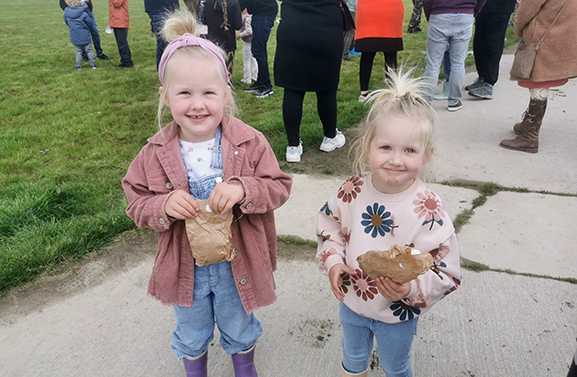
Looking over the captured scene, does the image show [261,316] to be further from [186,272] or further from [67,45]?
[67,45]

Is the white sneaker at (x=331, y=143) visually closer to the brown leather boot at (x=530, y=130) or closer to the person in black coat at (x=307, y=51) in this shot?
the person in black coat at (x=307, y=51)

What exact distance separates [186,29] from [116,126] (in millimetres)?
4104

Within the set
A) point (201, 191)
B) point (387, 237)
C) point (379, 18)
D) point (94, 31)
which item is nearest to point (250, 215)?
point (201, 191)

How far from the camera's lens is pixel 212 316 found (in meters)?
1.83

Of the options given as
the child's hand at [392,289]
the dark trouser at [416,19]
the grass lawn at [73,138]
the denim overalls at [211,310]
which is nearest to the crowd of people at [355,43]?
the grass lawn at [73,138]

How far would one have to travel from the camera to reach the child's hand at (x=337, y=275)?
1533 millimetres

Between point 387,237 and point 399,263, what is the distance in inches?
8.0

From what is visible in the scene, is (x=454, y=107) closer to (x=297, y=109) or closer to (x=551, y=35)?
(x=551, y=35)

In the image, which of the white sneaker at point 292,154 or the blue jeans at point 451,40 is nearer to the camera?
the white sneaker at point 292,154

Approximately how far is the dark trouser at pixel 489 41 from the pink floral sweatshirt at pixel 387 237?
4.69 m

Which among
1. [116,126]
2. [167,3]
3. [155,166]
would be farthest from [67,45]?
[155,166]

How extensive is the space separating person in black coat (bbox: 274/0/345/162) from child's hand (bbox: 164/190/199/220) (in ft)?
8.05

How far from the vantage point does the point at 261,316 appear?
232 cm

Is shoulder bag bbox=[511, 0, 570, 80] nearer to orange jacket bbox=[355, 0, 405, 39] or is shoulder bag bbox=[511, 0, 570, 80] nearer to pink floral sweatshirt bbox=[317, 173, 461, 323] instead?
orange jacket bbox=[355, 0, 405, 39]
